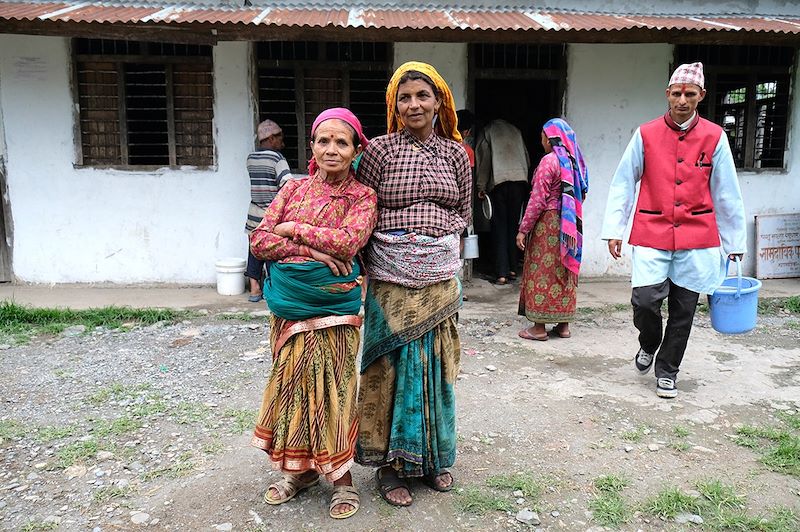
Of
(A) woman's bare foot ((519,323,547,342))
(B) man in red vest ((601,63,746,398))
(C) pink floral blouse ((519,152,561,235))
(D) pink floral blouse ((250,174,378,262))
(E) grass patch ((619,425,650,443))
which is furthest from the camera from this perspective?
(A) woman's bare foot ((519,323,547,342))

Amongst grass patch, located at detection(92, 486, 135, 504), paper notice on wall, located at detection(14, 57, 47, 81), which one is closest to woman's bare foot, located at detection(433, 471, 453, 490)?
grass patch, located at detection(92, 486, 135, 504)

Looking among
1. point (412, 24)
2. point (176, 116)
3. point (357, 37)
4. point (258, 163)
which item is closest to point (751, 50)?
point (412, 24)

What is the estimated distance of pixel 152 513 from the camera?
2537 millimetres

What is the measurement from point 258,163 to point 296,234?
3.85 metres

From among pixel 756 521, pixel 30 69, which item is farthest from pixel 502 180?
pixel 30 69

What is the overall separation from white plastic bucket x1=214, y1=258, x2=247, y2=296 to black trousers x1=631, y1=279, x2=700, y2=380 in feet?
13.3

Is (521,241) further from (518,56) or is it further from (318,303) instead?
(518,56)

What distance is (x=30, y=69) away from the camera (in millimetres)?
6297

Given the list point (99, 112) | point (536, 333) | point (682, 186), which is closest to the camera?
point (682, 186)

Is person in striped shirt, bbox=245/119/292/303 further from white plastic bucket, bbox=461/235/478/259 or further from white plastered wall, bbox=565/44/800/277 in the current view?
white plastered wall, bbox=565/44/800/277

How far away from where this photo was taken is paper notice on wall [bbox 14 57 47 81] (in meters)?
6.28

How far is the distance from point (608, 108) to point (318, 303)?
5.58 metres

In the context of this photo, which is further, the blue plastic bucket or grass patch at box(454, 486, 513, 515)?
the blue plastic bucket

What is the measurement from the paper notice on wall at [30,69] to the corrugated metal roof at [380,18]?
1.83 ft
